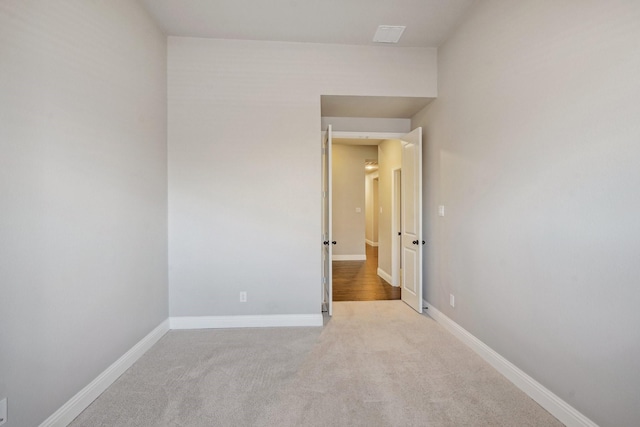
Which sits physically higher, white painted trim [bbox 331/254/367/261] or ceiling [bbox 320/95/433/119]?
ceiling [bbox 320/95/433/119]

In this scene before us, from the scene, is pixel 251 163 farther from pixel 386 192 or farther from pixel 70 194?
pixel 386 192

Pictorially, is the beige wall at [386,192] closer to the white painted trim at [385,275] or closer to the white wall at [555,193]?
the white painted trim at [385,275]

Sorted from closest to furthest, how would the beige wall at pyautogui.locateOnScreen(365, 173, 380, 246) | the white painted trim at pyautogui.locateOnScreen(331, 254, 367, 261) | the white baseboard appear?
1. the white baseboard
2. the white painted trim at pyautogui.locateOnScreen(331, 254, 367, 261)
3. the beige wall at pyautogui.locateOnScreen(365, 173, 380, 246)

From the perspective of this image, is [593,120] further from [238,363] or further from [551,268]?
[238,363]

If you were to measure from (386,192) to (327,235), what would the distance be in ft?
8.23

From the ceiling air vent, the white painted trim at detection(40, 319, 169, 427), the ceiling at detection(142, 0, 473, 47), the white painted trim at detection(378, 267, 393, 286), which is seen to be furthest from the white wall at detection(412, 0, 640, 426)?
the white painted trim at detection(40, 319, 169, 427)

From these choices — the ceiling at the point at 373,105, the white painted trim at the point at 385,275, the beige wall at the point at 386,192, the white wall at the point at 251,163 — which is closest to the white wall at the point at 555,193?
the ceiling at the point at 373,105

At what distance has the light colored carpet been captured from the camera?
1.87m

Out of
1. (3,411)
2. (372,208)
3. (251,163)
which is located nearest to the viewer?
(3,411)

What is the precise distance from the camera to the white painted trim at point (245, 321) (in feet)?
10.9

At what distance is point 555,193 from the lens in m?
1.89

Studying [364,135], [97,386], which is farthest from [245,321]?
[364,135]

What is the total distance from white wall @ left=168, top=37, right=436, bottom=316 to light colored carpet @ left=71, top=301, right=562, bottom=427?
507 mm

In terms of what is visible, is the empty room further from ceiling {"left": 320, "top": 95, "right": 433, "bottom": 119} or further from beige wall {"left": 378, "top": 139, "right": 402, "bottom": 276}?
beige wall {"left": 378, "top": 139, "right": 402, "bottom": 276}
